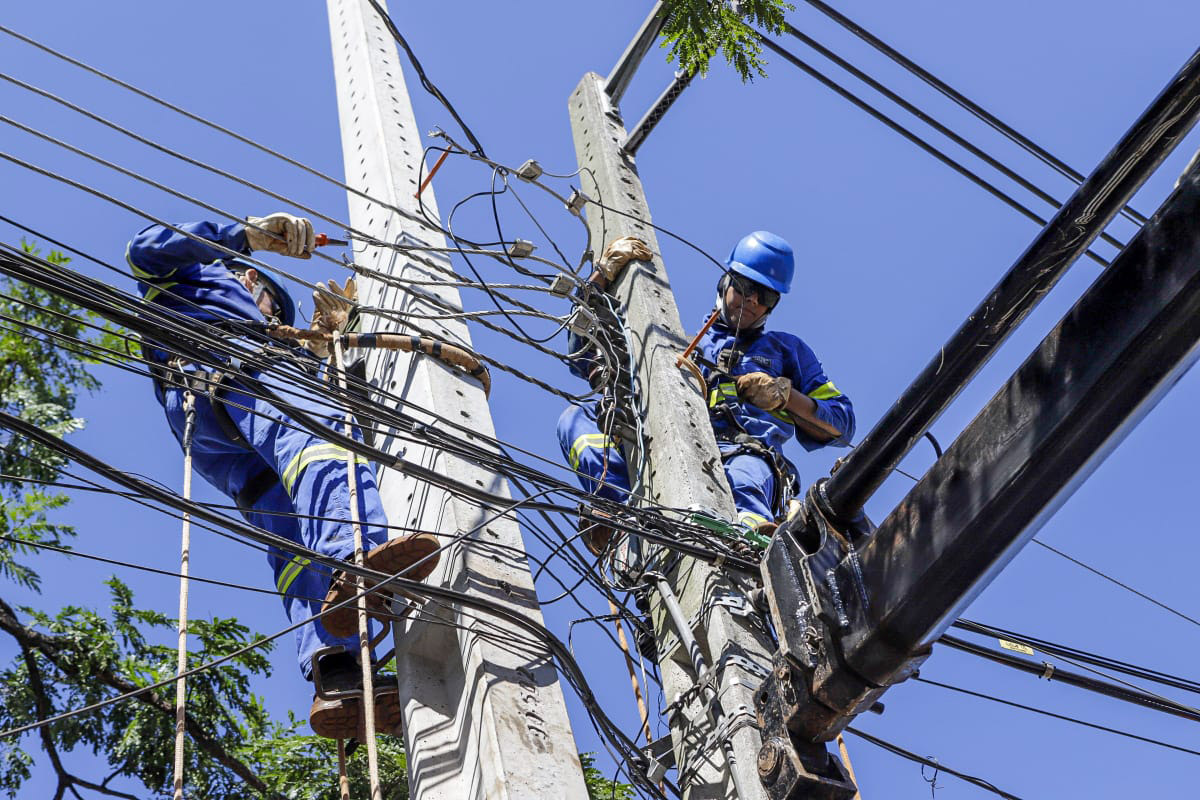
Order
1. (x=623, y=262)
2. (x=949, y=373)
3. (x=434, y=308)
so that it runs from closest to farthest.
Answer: (x=949, y=373)
(x=434, y=308)
(x=623, y=262)

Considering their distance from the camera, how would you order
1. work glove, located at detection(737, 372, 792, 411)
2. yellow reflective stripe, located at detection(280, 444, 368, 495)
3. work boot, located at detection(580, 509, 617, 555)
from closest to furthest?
yellow reflective stripe, located at detection(280, 444, 368, 495)
work boot, located at detection(580, 509, 617, 555)
work glove, located at detection(737, 372, 792, 411)

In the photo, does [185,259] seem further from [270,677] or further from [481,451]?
[270,677]

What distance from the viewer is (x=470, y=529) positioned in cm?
388

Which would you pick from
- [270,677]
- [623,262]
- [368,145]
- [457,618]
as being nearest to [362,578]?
[457,618]

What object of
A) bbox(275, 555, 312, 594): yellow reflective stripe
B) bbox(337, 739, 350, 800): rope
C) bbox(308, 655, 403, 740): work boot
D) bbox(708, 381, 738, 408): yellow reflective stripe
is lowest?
bbox(337, 739, 350, 800): rope

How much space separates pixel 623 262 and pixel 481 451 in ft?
4.81

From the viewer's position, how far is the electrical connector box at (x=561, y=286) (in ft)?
16.3

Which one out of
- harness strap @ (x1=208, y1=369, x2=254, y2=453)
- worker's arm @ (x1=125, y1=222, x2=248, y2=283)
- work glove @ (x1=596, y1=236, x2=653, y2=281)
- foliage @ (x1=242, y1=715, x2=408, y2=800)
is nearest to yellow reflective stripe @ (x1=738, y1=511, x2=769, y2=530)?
work glove @ (x1=596, y1=236, x2=653, y2=281)

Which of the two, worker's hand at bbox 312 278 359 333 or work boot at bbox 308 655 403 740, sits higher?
worker's hand at bbox 312 278 359 333

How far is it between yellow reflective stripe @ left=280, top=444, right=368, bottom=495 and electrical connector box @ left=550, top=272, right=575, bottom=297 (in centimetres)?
106

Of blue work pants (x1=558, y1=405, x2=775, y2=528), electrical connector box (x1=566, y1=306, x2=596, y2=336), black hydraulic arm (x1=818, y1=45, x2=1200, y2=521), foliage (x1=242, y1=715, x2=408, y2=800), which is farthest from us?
foliage (x1=242, y1=715, x2=408, y2=800)

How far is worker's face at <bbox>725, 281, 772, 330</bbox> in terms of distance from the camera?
5656 mm

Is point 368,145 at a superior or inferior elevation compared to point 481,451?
superior

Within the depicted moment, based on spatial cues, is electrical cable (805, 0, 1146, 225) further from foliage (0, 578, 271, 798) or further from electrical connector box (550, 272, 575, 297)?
foliage (0, 578, 271, 798)
